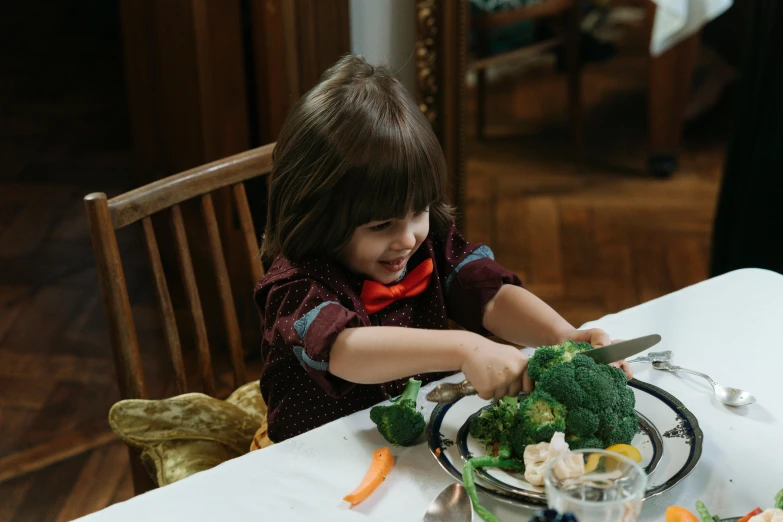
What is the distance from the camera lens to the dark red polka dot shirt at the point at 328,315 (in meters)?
0.99

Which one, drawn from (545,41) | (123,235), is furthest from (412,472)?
(545,41)

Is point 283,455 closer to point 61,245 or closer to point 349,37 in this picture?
point 349,37

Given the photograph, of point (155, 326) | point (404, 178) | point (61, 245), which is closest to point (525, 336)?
point (404, 178)

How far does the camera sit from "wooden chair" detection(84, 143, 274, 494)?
1.13 metres

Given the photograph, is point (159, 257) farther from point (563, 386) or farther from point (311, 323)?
point (563, 386)

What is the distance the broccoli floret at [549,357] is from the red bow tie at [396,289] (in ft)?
0.86

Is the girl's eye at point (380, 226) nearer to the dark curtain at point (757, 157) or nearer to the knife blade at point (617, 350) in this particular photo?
the knife blade at point (617, 350)

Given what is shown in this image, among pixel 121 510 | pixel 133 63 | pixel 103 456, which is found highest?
pixel 133 63

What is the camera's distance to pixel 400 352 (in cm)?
97

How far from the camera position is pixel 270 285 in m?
1.07

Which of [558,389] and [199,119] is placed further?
[199,119]

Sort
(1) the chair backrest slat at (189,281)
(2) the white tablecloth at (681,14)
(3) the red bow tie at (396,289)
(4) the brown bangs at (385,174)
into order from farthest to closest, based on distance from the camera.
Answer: (2) the white tablecloth at (681,14)
(1) the chair backrest slat at (189,281)
(3) the red bow tie at (396,289)
(4) the brown bangs at (385,174)

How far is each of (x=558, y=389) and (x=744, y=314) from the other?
416 mm

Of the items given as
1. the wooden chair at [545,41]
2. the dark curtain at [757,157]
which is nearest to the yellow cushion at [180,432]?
the dark curtain at [757,157]
